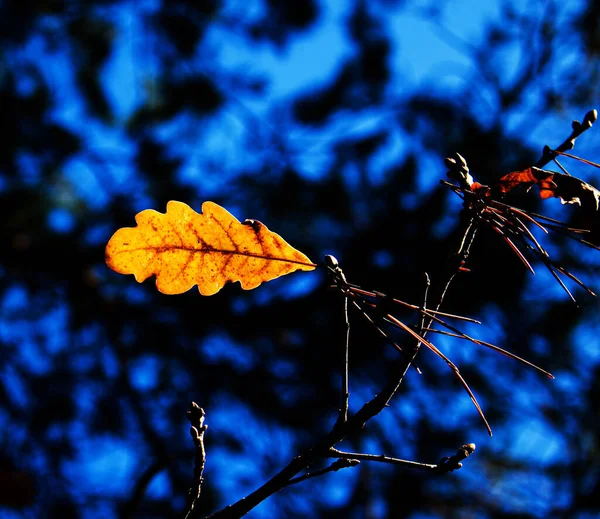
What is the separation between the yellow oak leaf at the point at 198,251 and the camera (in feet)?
2.47

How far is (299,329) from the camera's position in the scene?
3.16m

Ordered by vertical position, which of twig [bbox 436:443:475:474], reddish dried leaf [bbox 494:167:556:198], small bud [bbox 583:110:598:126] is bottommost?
twig [bbox 436:443:475:474]

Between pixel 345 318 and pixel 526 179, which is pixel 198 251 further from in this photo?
pixel 526 179

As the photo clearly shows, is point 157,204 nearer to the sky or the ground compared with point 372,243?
nearer to the sky

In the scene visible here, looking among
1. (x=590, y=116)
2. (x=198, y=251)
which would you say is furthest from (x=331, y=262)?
(x=590, y=116)

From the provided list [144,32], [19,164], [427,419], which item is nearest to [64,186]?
[19,164]

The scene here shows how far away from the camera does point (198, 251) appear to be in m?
0.77

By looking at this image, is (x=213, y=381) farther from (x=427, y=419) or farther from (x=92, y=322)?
(x=427, y=419)

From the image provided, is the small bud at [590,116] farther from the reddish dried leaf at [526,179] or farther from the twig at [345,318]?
the twig at [345,318]

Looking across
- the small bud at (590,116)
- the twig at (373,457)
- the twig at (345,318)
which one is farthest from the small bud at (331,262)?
the small bud at (590,116)

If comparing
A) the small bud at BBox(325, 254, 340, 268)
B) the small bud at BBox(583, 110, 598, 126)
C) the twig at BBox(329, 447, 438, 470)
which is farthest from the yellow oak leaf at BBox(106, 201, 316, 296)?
the small bud at BBox(583, 110, 598, 126)

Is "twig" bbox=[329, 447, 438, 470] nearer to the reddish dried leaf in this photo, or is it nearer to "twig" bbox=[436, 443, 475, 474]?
"twig" bbox=[436, 443, 475, 474]

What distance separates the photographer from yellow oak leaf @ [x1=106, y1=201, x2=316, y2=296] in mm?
752

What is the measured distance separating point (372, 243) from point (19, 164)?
A: 2420 millimetres
